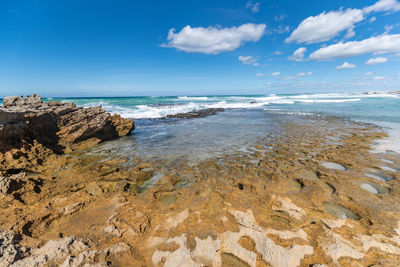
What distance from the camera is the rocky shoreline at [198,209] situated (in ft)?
7.86

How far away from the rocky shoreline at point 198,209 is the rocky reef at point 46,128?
60 millimetres

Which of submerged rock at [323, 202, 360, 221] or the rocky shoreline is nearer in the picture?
the rocky shoreline

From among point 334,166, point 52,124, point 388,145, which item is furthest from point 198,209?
point 388,145

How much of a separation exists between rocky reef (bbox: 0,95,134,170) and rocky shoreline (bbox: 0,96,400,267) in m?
0.06

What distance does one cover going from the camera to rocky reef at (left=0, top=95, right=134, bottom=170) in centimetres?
542

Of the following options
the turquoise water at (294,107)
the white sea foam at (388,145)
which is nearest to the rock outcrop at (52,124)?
the turquoise water at (294,107)

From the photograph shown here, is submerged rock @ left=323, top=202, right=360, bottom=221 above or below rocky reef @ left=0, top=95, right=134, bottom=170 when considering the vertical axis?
below

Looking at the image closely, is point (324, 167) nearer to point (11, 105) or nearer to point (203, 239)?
point (203, 239)

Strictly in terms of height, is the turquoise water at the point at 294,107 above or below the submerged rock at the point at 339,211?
above

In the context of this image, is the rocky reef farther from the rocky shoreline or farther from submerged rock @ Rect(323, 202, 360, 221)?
submerged rock @ Rect(323, 202, 360, 221)

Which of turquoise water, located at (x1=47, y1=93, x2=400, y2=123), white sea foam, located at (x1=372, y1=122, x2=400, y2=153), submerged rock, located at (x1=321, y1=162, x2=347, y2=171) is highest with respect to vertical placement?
turquoise water, located at (x1=47, y1=93, x2=400, y2=123)

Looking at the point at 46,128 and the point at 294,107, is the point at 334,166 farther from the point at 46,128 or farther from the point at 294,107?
the point at 294,107

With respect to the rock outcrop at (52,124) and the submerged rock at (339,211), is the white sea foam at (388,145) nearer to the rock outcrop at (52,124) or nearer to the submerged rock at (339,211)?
the submerged rock at (339,211)

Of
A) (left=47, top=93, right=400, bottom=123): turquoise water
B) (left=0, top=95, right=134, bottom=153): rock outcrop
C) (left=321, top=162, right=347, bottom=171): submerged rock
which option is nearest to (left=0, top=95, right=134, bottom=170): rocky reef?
(left=0, top=95, right=134, bottom=153): rock outcrop
